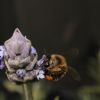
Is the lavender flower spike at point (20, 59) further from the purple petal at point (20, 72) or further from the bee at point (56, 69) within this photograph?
the bee at point (56, 69)

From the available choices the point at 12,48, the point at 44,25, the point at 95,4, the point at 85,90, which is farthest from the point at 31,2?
the point at 12,48

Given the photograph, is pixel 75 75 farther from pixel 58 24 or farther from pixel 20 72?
pixel 58 24

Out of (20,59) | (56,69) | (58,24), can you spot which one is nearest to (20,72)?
(20,59)

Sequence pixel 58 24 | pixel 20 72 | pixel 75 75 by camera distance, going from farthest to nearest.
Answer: pixel 58 24 → pixel 75 75 → pixel 20 72

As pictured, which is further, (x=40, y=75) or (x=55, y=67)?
(x=55, y=67)

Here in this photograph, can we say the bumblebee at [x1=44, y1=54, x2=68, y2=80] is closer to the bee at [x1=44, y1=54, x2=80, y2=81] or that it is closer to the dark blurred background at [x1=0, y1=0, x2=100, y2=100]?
the bee at [x1=44, y1=54, x2=80, y2=81]

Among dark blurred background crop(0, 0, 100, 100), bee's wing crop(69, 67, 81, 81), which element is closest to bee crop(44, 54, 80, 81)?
bee's wing crop(69, 67, 81, 81)

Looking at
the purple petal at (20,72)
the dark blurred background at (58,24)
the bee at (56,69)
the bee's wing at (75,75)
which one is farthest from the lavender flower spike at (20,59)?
the dark blurred background at (58,24)
